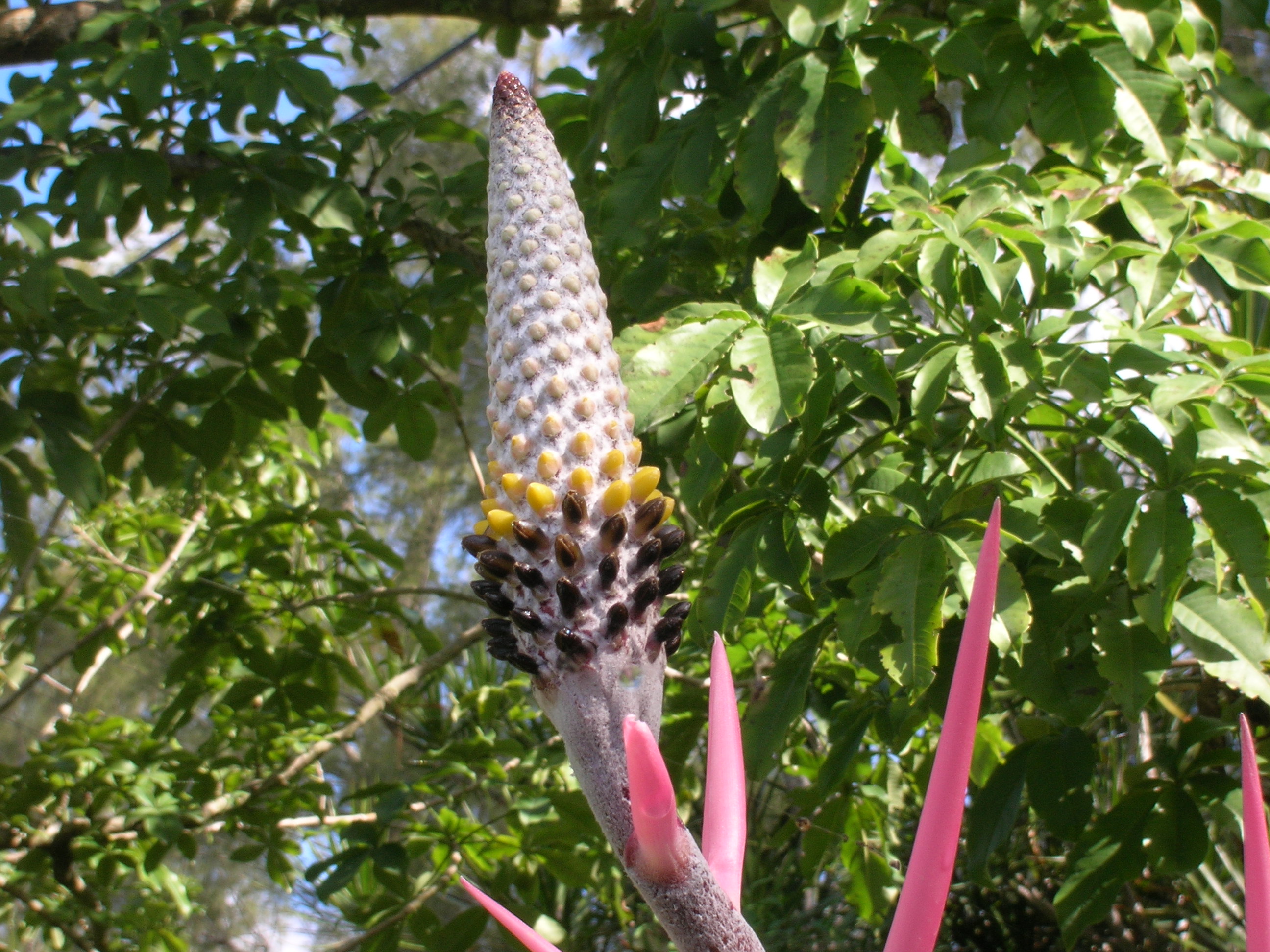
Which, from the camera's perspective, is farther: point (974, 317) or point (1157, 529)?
point (974, 317)

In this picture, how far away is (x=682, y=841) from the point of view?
1.38 ft

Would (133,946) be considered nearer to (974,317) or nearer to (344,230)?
(344,230)

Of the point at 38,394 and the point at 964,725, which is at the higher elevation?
the point at 38,394

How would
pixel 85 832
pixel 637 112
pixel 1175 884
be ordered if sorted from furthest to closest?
pixel 1175 884
pixel 85 832
pixel 637 112

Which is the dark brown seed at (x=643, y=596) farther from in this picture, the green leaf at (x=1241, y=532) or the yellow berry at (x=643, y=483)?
the green leaf at (x=1241, y=532)

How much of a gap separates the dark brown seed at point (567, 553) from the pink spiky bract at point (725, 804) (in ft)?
0.35

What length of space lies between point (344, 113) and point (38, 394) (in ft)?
17.4

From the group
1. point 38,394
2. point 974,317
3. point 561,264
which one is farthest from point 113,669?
point 561,264

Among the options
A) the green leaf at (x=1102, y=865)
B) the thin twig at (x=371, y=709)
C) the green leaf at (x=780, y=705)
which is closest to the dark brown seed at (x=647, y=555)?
the green leaf at (x=780, y=705)

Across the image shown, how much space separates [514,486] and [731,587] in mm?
1054

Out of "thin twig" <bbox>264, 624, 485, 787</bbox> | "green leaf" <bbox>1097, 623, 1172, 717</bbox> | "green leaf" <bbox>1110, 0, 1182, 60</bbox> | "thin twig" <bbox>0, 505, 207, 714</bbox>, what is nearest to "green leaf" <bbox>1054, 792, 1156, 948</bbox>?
"green leaf" <bbox>1097, 623, 1172, 717</bbox>

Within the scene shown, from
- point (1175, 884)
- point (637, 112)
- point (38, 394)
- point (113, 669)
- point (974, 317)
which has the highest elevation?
point (637, 112)

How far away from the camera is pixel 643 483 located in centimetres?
48

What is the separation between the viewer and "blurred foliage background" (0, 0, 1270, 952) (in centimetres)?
137
